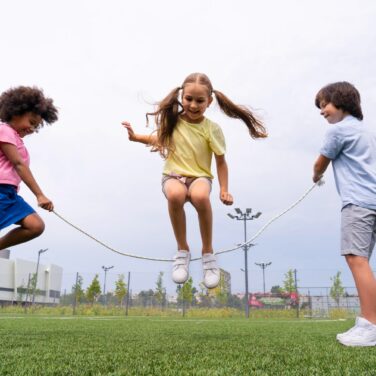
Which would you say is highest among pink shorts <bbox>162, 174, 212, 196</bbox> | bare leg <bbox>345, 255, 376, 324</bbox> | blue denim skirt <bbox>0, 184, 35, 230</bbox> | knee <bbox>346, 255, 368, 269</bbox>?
pink shorts <bbox>162, 174, 212, 196</bbox>

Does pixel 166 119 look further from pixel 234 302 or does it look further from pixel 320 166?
pixel 234 302

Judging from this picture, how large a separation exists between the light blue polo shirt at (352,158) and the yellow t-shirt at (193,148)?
1161 millimetres

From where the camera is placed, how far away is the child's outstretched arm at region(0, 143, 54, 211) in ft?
12.8

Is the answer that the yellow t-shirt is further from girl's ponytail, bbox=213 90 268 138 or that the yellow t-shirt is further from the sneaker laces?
the sneaker laces

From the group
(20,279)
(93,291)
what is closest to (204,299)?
(93,291)

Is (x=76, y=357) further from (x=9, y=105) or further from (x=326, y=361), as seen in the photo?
(x=9, y=105)

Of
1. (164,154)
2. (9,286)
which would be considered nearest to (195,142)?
(164,154)

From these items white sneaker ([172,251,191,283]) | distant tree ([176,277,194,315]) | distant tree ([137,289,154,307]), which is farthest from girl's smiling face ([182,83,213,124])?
distant tree ([137,289,154,307])

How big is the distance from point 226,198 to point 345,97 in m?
1.48

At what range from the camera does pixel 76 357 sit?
8.73 ft

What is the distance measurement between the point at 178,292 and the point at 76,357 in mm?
26807

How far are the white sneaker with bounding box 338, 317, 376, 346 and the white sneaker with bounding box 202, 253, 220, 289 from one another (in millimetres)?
1292

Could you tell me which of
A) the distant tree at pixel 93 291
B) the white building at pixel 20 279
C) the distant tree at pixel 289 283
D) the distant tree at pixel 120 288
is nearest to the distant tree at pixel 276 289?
the distant tree at pixel 289 283

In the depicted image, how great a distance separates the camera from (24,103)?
424 centimetres
